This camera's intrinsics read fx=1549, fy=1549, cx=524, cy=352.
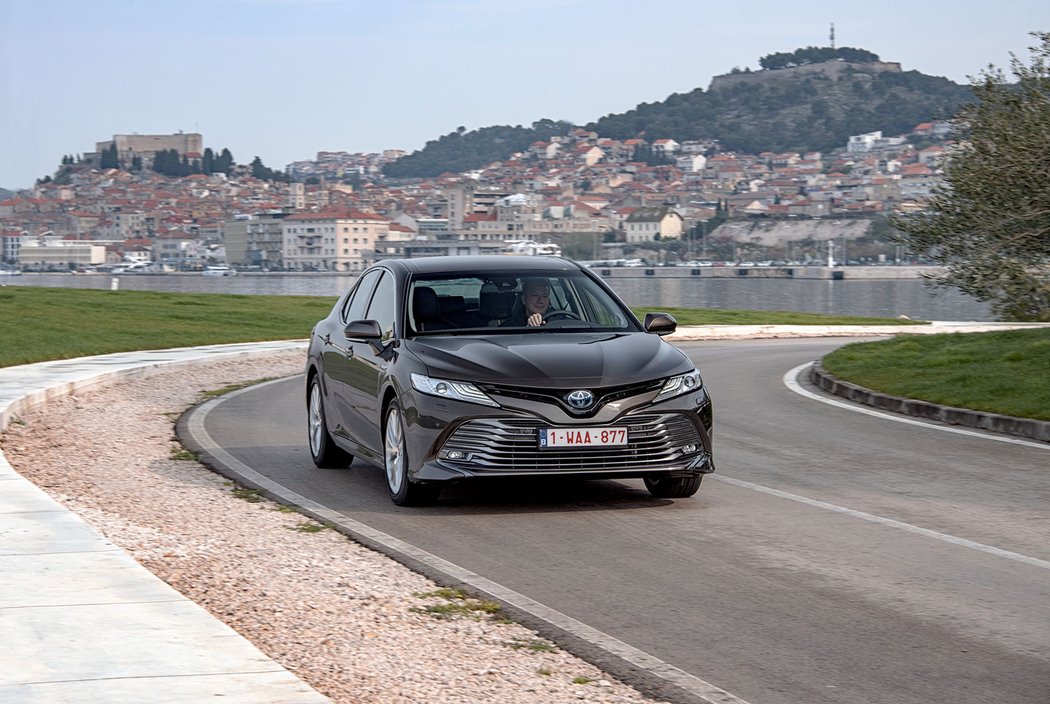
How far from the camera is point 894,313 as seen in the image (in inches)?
4279

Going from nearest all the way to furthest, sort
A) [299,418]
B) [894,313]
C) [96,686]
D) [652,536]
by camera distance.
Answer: [96,686] < [652,536] < [299,418] < [894,313]

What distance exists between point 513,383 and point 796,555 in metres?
2.06

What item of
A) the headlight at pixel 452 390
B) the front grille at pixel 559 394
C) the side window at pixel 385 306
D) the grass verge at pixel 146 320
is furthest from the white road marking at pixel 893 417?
the grass verge at pixel 146 320

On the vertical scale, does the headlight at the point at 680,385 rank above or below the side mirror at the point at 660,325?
below

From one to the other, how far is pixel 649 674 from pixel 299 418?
34.9ft

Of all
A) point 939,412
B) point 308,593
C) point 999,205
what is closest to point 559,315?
point 308,593

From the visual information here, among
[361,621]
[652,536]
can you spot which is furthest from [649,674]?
[652,536]

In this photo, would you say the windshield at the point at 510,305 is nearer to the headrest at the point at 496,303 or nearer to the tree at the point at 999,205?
the headrest at the point at 496,303

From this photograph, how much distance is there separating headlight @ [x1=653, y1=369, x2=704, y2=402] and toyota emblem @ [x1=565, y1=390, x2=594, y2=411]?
0.45m

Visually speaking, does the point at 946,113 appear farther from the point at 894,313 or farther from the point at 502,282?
the point at 894,313

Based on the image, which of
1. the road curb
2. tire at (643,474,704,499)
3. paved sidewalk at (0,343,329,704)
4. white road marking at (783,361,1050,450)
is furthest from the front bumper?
the road curb

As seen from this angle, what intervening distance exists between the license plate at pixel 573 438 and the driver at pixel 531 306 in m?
1.39

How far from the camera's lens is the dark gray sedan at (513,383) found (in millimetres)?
9094

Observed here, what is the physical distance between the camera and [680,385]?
949 cm
